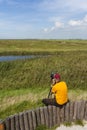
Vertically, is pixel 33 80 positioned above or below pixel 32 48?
above

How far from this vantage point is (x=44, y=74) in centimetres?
2762

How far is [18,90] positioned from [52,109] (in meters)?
8.60

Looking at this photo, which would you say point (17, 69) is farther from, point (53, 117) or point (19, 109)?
point (53, 117)

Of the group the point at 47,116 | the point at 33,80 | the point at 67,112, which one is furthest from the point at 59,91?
the point at 33,80

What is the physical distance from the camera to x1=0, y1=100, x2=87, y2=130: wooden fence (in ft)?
46.9

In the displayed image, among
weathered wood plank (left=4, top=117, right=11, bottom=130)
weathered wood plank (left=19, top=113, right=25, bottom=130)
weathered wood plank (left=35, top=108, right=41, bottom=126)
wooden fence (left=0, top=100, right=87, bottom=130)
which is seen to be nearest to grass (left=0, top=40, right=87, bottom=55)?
wooden fence (left=0, top=100, right=87, bottom=130)

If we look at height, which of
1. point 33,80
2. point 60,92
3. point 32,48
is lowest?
point 32,48

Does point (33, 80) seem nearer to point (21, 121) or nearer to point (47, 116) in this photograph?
point (47, 116)

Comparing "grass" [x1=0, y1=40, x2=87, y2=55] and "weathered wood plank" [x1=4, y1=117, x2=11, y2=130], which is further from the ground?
"weathered wood plank" [x1=4, y1=117, x2=11, y2=130]

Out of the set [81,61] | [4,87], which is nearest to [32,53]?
[81,61]

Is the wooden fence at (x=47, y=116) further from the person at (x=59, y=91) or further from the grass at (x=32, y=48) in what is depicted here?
the grass at (x=32, y=48)

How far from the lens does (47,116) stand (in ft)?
51.0

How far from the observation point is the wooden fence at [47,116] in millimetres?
14297

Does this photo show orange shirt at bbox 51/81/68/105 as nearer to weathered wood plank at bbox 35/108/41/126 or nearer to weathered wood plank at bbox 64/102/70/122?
weathered wood plank at bbox 64/102/70/122
